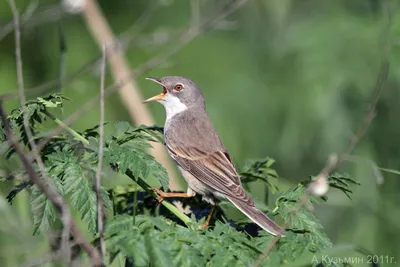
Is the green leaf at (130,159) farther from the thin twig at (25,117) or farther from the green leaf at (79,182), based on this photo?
the thin twig at (25,117)

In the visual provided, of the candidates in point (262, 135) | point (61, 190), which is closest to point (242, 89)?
point (262, 135)

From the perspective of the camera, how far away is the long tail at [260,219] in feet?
11.5

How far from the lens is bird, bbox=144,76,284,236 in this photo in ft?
14.1

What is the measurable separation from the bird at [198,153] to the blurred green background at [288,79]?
0.69 meters

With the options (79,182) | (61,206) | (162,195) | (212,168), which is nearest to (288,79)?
(212,168)

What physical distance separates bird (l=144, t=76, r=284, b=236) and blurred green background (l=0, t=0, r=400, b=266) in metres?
0.69

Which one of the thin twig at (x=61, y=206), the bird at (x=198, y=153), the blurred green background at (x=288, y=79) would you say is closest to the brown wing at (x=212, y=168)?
the bird at (x=198, y=153)

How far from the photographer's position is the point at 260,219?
3.84 m

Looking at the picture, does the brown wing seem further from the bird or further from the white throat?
the white throat

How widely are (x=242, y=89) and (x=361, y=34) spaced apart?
4.19 ft

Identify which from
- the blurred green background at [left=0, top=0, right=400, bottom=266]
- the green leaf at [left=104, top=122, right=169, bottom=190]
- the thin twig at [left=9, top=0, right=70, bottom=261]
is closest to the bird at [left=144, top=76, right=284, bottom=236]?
the green leaf at [left=104, top=122, right=169, bottom=190]

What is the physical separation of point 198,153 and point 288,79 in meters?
2.71

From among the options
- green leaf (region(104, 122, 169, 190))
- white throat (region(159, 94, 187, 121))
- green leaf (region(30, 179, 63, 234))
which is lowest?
green leaf (region(30, 179, 63, 234))

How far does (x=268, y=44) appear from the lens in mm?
7969
